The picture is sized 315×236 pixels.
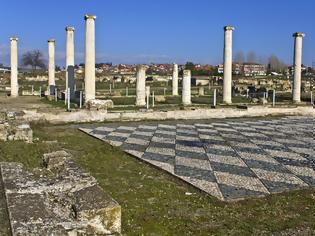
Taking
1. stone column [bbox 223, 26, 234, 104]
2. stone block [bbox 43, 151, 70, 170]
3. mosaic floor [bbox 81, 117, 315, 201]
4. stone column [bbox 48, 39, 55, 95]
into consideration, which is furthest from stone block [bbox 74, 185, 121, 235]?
stone column [bbox 48, 39, 55, 95]

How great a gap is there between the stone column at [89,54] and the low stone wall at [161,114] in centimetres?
474

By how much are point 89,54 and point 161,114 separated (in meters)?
6.11

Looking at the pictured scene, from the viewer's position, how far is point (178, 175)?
7.50 m

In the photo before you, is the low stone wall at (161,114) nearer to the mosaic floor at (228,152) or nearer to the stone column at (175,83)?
the mosaic floor at (228,152)

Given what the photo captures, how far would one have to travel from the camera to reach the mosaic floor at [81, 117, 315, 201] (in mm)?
7137

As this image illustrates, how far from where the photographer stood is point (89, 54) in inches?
840

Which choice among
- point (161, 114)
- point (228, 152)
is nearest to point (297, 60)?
point (161, 114)

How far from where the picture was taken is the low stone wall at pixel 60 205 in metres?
4.02

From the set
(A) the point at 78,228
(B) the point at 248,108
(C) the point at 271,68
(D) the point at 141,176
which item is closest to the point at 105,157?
(D) the point at 141,176

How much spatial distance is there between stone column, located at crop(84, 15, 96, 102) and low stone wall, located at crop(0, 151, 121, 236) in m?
15.8

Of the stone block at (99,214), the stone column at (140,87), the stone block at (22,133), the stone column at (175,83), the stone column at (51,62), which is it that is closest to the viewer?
the stone block at (99,214)

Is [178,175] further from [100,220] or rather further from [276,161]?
[100,220]

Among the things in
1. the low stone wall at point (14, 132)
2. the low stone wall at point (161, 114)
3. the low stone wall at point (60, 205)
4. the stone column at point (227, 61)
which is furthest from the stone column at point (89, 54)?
the low stone wall at point (60, 205)

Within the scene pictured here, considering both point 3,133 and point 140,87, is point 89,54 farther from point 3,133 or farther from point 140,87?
point 3,133
